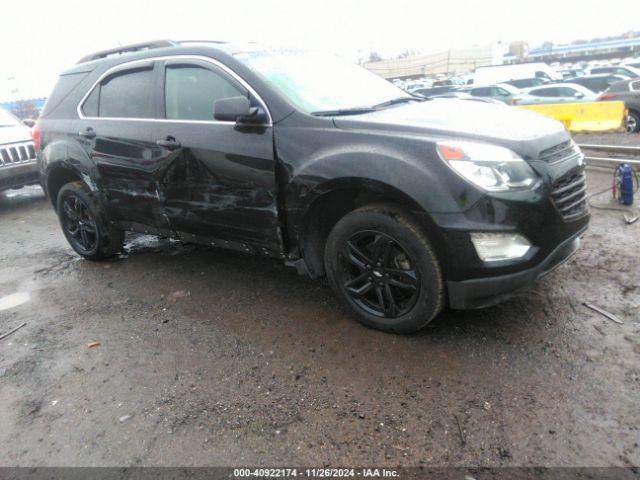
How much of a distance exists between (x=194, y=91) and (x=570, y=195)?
107 inches

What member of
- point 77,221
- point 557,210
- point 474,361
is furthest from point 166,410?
point 77,221

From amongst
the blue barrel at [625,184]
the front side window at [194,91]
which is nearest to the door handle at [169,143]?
the front side window at [194,91]

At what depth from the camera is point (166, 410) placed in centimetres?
253

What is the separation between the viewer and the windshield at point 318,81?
3.25 m

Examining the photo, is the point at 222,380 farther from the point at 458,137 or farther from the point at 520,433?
the point at 458,137

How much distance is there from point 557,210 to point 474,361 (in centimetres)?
97

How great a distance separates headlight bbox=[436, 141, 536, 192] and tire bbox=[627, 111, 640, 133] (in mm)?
10614

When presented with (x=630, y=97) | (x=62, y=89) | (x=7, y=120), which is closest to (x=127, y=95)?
(x=62, y=89)

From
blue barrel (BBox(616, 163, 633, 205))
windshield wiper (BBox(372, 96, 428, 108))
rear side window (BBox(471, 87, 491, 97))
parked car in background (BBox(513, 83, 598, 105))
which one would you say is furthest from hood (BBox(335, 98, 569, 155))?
rear side window (BBox(471, 87, 491, 97))

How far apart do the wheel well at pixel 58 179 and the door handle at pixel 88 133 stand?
474mm

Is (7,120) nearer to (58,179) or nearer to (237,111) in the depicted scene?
(58,179)

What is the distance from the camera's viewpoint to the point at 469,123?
2.83m

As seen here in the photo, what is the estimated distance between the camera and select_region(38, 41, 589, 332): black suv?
256 centimetres

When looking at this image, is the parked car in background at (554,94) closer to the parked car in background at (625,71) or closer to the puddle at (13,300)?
the parked car in background at (625,71)
